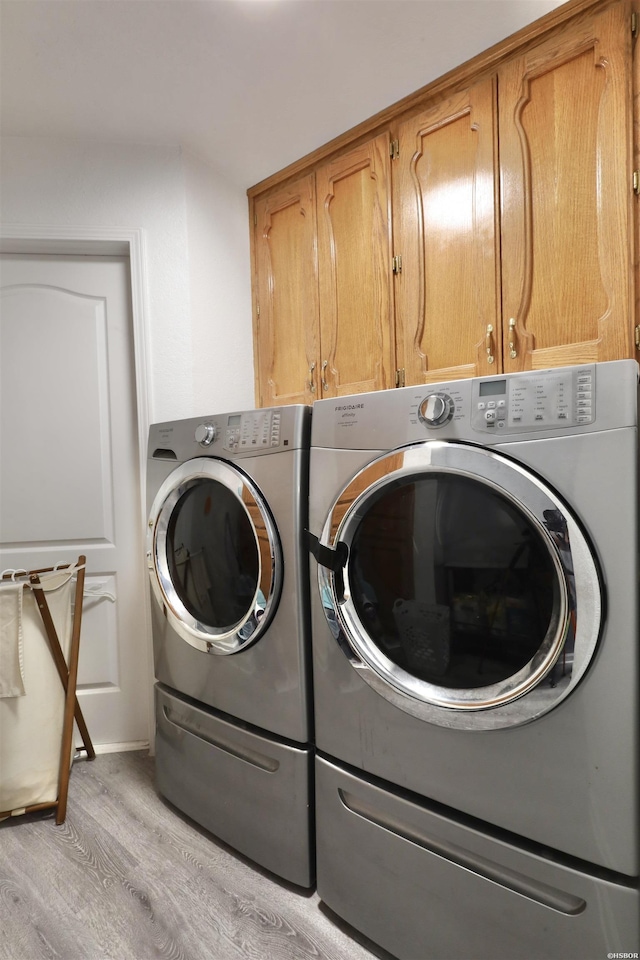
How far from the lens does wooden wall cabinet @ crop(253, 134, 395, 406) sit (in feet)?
6.38

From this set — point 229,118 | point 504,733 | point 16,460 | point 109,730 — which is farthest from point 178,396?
point 504,733

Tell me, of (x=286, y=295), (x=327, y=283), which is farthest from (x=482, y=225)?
(x=286, y=295)

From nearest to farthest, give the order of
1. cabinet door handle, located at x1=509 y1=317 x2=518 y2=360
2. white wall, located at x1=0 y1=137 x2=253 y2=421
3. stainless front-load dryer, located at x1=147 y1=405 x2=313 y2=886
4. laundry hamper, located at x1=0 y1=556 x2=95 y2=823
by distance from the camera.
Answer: stainless front-load dryer, located at x1=147 y1=405 x2=313 y2=886 < cabinet door handle, located at x1=509 y1=317 x2=518 y2=360 < laundry hamper, located at x1=0 y1=556 x2=95 y2=823 < white wall, located at x1=0 y1=137 x2=253 y2=421

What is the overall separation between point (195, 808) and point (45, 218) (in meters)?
2.13

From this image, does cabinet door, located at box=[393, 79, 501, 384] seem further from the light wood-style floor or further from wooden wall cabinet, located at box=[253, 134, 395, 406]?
the light wood-style floor

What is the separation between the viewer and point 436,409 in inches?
46.8

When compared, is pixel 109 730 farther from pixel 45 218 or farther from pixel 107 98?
pixel 107 98

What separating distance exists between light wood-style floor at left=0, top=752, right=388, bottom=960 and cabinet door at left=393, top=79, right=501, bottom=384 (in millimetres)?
1521

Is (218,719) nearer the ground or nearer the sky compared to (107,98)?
nearer the ground

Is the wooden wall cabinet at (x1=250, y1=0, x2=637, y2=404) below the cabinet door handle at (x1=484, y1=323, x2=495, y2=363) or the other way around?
the other way around

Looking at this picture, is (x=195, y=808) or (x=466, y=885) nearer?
(x=466, y=885)

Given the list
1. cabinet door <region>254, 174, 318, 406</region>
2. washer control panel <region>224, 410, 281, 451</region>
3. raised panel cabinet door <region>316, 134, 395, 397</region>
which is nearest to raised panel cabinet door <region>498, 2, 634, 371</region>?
→ raised panel cabinet door <region>316, 134, 395, 397</region>

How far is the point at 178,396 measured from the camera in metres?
2.25

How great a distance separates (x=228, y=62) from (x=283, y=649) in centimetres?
171
